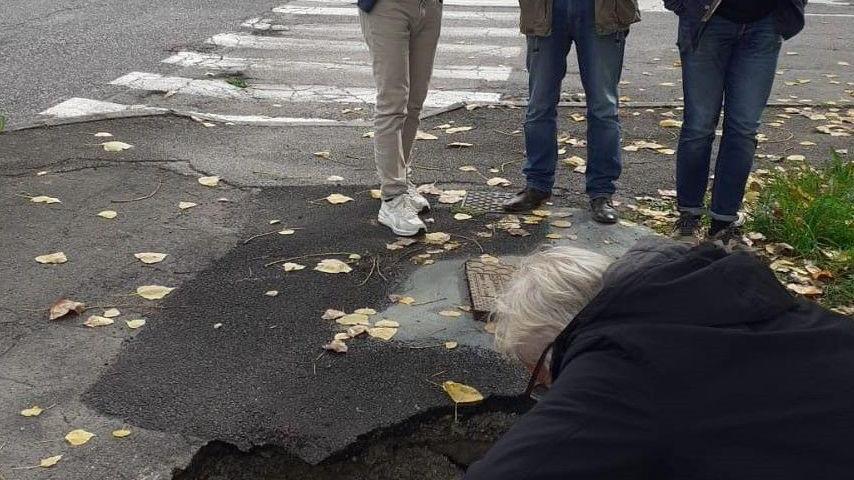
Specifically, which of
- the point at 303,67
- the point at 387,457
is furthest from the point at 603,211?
the point at 303,67

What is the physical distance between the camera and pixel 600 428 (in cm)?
163

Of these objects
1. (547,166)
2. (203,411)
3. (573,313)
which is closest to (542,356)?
(573,313)

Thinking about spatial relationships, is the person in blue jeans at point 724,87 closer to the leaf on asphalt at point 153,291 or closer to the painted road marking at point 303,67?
the leaf on asphalt at point 153,291

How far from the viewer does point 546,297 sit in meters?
1.97

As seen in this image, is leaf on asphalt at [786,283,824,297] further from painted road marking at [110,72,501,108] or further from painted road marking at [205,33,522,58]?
painted road marking at [205,33,522,58]

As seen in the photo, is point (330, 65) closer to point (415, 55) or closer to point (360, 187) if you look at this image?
point (360, 187)

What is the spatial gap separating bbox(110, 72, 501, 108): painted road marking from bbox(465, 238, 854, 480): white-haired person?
6246 millimetres

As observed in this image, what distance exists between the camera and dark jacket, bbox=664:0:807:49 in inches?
169

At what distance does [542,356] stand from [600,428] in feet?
1.21

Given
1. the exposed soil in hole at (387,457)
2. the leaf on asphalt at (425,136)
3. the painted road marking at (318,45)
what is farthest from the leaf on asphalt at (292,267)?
the painted road marking at (318,45)

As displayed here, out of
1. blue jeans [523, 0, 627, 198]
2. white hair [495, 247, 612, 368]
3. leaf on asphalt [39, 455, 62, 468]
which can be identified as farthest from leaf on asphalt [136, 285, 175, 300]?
white hair [495, 247, 612, 368]

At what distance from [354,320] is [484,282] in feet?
2.25

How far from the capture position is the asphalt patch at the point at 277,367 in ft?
10.8

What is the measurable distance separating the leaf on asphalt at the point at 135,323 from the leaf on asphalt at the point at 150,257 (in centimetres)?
64
